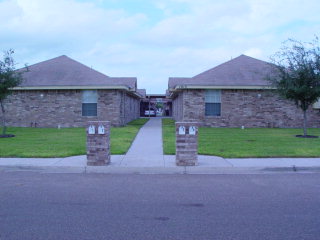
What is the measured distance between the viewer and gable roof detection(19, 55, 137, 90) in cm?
2169

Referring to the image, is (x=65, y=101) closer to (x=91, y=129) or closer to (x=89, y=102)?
(x=89, y=102)

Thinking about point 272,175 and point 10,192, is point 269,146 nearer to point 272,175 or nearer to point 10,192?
point 272,175

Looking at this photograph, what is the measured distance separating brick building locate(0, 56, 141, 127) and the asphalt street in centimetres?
1378

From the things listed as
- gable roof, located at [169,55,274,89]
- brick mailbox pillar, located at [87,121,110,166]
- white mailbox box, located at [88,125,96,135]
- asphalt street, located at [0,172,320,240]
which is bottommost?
asphalt street, located at [0,172,320,240]

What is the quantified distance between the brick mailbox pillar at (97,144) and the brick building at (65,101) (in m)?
12.4

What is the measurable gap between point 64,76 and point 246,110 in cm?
1260

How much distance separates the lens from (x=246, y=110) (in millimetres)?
21984

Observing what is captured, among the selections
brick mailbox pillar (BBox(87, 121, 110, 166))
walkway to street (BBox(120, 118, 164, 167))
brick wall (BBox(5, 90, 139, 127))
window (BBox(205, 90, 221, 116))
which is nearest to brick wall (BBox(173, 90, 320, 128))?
window (BBox(205, 90, 221, 116))

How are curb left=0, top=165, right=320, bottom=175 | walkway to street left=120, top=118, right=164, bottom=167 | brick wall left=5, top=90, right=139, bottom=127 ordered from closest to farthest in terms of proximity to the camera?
curb left=0, top=165, right=320, bottom=175
walkway to street left=120, top=118, right=164, bottom=167
brick wall left=5, top=90, right=139, bottom=127

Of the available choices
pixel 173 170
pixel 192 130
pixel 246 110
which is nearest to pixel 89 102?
pixel 246 110

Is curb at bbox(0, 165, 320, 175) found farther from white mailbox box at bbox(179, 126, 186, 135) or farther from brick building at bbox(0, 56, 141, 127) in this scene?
brick building at bbox(0, 56, 141, 127)

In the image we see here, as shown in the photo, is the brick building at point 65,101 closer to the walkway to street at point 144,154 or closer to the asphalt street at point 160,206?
the walkway to street at point 144,154

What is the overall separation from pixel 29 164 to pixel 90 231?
538cm

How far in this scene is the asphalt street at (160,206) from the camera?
4.54 meters
